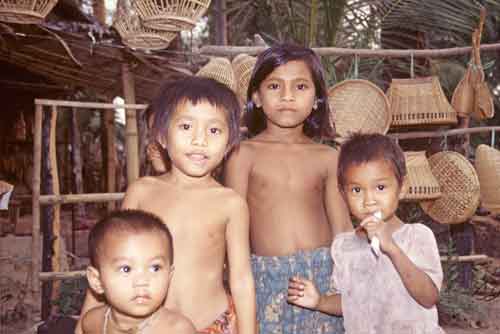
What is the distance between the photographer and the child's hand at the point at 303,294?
6.83 feet

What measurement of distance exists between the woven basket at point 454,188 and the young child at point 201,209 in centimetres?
347

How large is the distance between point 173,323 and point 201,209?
1.26 ft

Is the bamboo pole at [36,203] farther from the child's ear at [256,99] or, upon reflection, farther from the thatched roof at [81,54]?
the child's ear at [256,99]

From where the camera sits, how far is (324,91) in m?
2.45

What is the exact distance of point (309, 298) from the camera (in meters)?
2.08

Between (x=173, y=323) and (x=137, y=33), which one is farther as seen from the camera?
Answer: (x=137, y=33)

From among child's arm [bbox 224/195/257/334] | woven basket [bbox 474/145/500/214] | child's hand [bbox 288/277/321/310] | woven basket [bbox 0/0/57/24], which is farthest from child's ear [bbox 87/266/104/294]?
woven basket [bbox 474/145/500/214]

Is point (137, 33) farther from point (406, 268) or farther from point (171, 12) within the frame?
point (406, 268)

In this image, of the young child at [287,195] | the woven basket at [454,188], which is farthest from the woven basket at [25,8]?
the woven basket at [454,188]

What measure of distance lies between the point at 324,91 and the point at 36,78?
8126 millimetres

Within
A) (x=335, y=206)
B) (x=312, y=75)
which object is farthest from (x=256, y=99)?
(x=335, y=206)

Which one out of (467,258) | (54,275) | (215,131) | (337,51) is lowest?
(467,258)

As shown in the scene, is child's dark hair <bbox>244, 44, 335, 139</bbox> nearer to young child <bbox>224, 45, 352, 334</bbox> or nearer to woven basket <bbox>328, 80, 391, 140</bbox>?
young child <bbox>224, 45, 352, 334</bbox>

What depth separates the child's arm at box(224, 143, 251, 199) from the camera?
2332 mm
